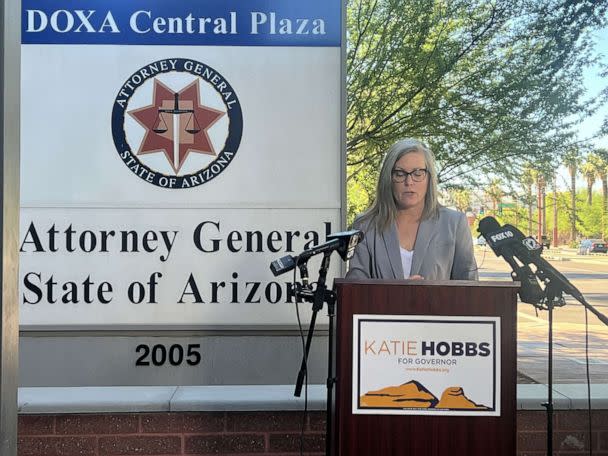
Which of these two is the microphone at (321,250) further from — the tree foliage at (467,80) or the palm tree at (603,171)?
the tree foliage at (467,80)

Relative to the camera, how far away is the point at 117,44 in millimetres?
3699

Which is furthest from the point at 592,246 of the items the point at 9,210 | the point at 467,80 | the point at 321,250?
the point at 9,210

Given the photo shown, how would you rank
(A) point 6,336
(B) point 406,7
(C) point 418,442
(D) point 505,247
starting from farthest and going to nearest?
(B) point 406,7
(D) point 505,247
(C) point 418,442
(A) point 6,336

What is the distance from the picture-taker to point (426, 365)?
2.66 meters

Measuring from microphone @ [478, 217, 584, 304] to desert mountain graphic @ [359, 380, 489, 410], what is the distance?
0.66 metres

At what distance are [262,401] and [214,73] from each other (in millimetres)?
1759

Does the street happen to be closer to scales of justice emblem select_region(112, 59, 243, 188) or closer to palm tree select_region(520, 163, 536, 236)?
palm tree select_region(520, 163, 536, 236)

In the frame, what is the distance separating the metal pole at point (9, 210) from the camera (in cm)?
152

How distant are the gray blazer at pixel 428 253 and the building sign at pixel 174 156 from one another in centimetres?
54

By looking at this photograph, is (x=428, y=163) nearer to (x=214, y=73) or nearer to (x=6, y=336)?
(x=214, y=73)

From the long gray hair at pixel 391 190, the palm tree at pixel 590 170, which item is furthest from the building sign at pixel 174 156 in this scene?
the palm tree at pixel 590 170

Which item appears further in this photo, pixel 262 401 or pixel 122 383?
pixel 122 383

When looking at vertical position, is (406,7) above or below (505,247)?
above

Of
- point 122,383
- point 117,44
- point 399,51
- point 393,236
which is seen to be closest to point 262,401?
point 122,383
